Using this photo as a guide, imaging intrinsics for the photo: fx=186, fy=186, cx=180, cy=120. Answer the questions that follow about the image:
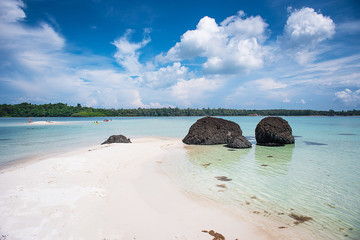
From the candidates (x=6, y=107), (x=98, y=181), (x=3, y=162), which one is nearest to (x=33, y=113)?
(x=6, y=107)

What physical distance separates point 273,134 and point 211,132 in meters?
5.65

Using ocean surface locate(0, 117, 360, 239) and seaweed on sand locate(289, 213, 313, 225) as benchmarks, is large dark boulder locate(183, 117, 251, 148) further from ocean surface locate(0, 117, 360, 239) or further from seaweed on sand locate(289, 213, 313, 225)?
seaweed on sand locate(289, 213, 313, 225)

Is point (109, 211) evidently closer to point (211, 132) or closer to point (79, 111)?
point (211, 132)

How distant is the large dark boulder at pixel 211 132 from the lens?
17.4 metres

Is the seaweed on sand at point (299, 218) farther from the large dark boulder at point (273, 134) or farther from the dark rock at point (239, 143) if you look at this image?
the large dark boulder at point (273, 134)

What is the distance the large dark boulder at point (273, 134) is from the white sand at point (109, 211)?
42.7ft

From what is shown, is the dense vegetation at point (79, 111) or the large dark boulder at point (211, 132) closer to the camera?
the large dark boulder at point (211, 132)

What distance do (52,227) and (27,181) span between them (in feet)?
11.8

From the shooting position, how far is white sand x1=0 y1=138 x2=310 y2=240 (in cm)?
379

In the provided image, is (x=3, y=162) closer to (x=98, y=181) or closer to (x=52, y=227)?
(x=98, y=181)

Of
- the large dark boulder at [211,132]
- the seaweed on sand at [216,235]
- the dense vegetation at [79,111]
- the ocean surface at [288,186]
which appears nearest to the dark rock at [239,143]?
the large dark boulder at [211,132]

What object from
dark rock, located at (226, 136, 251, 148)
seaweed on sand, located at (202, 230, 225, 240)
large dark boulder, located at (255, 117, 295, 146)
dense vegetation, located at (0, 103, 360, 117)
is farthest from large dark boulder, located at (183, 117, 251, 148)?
dense vegetation, located at (0, 103, 360, 117)

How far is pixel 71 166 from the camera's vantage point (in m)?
8.30

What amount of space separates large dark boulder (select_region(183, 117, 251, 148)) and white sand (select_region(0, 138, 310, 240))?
34.1 feet
